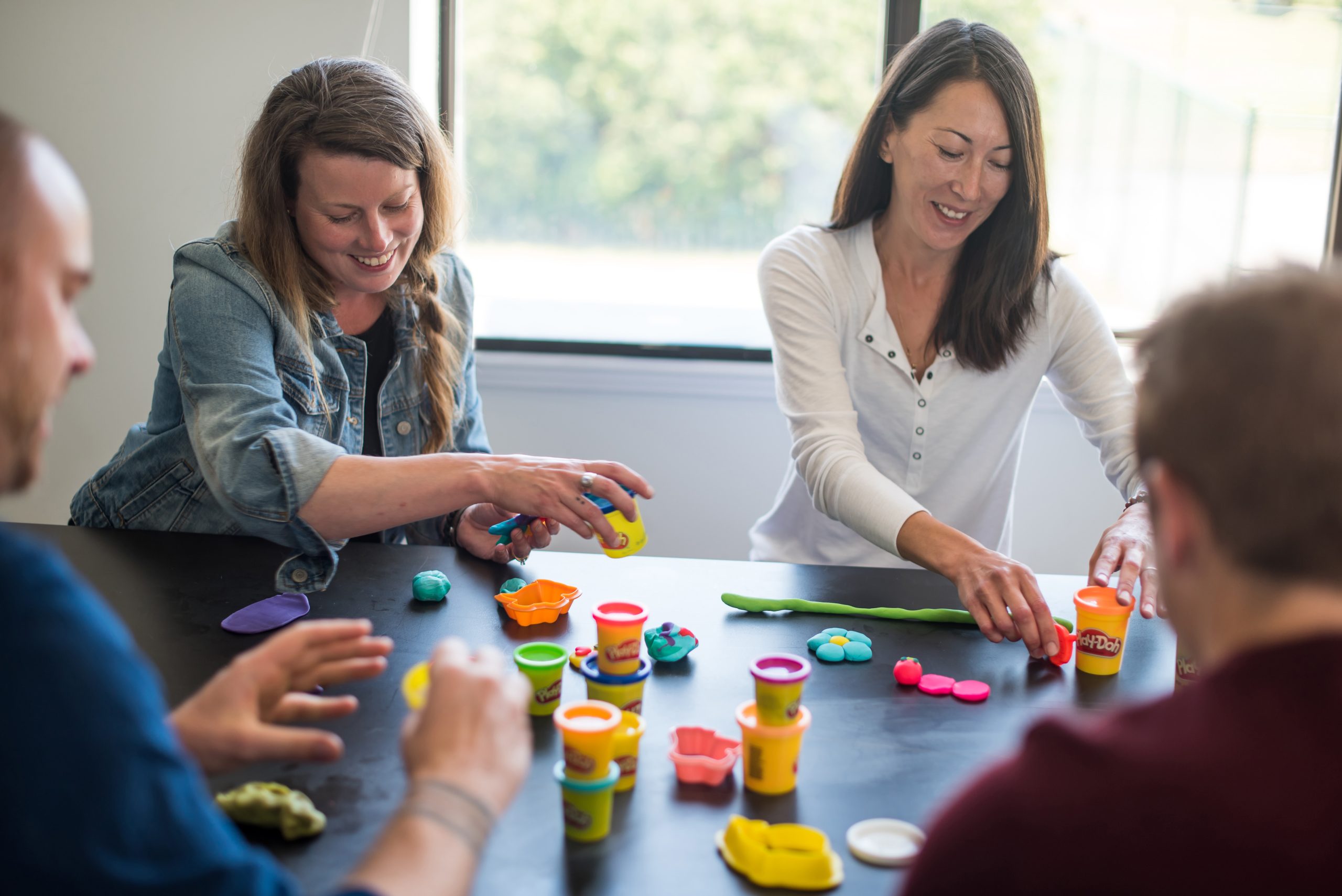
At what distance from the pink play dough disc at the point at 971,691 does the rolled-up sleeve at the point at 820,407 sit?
443mm

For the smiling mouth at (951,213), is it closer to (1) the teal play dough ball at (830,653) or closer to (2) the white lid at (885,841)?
(1) the teal play dough ball at (830,653)

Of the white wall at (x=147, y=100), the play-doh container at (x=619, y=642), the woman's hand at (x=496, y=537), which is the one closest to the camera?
the play-doh container at (x=619, y=642)

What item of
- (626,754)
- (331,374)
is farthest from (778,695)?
(331,374)

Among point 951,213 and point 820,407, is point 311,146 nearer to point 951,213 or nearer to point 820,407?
point 820,407

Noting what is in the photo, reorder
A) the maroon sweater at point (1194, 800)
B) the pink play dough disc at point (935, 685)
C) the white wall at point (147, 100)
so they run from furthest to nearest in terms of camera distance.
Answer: the white wall at point (147, 100) < the pink play dough disc at point (935, 685) < the maroon sweater at point (1194, 800)

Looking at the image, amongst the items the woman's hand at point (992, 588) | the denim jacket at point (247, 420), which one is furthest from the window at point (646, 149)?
the woman's hand at point (992, 588)

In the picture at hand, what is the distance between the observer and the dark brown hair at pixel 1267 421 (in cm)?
59

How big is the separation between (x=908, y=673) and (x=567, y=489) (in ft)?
1.75

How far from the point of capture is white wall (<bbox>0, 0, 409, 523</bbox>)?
9.02 feet

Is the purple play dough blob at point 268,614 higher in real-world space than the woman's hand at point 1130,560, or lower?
lower

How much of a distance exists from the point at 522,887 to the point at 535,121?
2.59 meters

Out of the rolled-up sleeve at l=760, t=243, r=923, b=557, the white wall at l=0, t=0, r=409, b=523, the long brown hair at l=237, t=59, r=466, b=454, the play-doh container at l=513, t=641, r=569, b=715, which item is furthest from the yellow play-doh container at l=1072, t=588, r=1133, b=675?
the white wall at l=0, t=0, r=409, b=523

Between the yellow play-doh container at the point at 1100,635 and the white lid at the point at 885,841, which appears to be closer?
the white lid at the point at 885,841

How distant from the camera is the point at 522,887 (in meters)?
0.84
